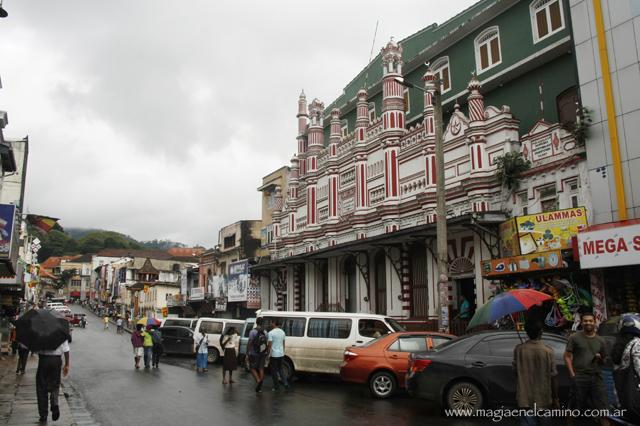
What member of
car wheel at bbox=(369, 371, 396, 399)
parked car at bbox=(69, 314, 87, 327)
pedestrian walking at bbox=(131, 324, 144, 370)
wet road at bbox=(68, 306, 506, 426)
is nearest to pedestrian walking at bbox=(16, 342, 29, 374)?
wet road at bbox=(68, 306, 506, 426)

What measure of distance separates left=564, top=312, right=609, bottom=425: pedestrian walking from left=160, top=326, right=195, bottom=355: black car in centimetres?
2050

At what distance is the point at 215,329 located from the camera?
2442cm

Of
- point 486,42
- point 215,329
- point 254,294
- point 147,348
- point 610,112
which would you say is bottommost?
point 147,348

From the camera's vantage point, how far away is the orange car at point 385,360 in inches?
520

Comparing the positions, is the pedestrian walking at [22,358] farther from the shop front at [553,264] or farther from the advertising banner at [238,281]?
the advertising banner at [238,281]

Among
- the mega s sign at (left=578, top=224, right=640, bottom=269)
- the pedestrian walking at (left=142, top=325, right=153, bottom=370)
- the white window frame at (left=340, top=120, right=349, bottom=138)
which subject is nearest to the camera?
the mega s sign at (left=578, top=224, right=640, bottom=269)

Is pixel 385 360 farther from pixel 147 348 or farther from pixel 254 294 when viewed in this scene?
pixel 254 294

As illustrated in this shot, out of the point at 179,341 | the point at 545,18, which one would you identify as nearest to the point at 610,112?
the point at 545,18

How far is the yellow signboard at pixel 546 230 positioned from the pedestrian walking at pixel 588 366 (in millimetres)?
8114

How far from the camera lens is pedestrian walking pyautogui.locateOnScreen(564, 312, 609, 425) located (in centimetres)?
814

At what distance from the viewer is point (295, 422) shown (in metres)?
10.2

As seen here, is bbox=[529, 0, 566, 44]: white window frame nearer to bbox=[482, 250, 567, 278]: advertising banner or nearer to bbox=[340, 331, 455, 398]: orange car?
bbox=[482, 250, 567, 278]: advertising banner

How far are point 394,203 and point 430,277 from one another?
3938 mm

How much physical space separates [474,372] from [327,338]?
262 inches
